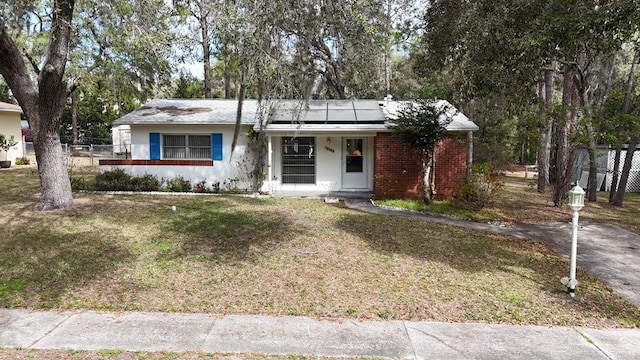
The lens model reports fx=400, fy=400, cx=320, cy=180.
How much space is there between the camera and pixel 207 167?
1414cm

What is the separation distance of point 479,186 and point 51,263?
994 cm

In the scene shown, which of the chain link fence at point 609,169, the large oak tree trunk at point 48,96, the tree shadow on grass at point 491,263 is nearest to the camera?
the tree shadow on grass at point 491,263

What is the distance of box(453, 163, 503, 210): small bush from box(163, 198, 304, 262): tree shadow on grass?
5.27 meters

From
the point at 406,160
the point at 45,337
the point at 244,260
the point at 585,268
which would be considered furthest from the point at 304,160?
the point at 45,337

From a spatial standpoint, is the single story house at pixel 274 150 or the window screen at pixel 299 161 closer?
the single story house at pixel 274 150

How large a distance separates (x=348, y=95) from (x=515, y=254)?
1327 centimetres

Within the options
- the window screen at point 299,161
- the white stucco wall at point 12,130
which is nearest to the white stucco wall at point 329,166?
the window screen at point 299,161

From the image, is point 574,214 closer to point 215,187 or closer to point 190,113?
point 215,187

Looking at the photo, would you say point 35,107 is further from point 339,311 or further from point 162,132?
point 339,311

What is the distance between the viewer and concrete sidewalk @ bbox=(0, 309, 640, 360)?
395cm

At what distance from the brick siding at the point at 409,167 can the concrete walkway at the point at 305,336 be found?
27.4 feet

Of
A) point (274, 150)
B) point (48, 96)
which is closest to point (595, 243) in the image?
point (274, 150)

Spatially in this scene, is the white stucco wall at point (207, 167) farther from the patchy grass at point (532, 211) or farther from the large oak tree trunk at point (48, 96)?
the patchy grass at point (532, 211)

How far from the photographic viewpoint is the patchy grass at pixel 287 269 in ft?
16.3
